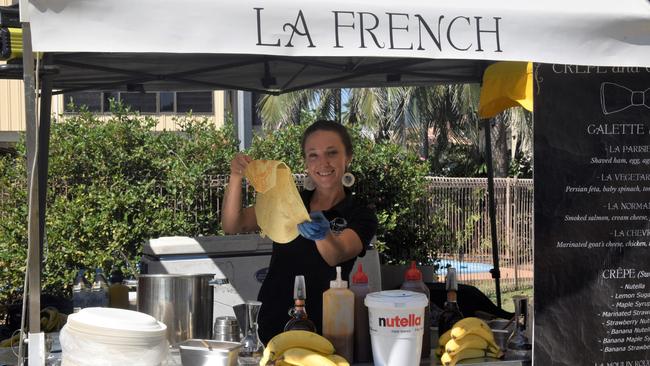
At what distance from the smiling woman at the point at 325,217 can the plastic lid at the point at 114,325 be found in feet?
2.75

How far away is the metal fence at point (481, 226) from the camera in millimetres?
11102

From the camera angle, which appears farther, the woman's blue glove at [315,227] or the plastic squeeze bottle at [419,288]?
the plastic squeeze bottle at [419,288]

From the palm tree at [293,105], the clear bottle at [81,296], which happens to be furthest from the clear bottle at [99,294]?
the palm tree at [293,105]

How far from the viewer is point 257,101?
51.9 ft

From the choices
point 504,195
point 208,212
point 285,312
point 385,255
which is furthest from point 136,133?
point 504,195

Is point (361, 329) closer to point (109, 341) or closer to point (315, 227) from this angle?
point (315, 227)

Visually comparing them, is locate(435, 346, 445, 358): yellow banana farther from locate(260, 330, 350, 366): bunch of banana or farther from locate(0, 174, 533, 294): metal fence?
locate(0, 174, 533, 294): metal fence

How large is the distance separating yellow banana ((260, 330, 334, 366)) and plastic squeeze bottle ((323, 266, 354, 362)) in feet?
0.33

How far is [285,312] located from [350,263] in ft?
1.26

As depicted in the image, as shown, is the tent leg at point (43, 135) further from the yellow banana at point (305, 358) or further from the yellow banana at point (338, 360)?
the yellow banana at point (338, 360)

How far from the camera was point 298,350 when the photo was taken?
102 inches

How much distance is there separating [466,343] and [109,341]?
129 cm

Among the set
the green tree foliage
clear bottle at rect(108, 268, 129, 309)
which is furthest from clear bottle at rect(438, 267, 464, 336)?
the green tree foliage

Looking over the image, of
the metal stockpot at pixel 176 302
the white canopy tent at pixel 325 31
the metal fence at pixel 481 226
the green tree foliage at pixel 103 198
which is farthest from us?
the metal fence at pixel 481 226
